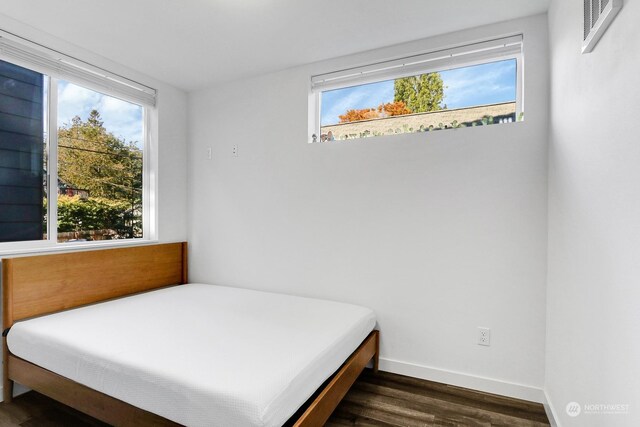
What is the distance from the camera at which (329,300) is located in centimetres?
272

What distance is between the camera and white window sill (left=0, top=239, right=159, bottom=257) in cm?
226

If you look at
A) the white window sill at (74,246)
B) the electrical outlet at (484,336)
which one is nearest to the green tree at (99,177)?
the white window sill at (74,246)

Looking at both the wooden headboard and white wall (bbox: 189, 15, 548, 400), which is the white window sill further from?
white wall (bbox: 189, 15, 548, 400)

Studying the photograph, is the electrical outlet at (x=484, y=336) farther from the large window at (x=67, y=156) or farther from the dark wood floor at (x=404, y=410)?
the large window at (x=67, y=156)

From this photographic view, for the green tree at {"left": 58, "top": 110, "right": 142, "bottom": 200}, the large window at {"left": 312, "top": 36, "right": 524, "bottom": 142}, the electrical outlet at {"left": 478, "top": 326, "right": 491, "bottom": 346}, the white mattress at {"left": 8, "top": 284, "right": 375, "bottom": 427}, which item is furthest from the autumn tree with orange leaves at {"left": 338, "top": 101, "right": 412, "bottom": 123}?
the green tree at {"left": 58, "top": 110, "right": 142, "bottom": 200}

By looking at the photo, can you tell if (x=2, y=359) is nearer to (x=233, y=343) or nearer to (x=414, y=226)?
(x=233, y=343)

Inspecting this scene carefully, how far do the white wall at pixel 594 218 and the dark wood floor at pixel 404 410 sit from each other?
0.88ft

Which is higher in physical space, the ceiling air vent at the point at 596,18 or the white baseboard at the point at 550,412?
the ceiling air vent at the point at 596,18

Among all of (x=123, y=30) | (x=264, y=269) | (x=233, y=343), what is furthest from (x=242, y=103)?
(x=233, y=343)

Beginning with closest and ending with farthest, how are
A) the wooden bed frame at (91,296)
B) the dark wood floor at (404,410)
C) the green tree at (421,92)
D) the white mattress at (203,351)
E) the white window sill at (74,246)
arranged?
1. the white mattress at (203,351)
2. the wooden bed frame at (91,296)
3. the dark wood floor at (404,410)
4. the white window sill at (74,246)
5. the green tree at (421,92)

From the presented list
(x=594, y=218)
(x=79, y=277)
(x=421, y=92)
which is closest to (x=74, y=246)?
(x=79, y=277)

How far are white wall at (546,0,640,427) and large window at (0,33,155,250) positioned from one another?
3354mm

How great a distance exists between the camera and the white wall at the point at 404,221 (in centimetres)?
213

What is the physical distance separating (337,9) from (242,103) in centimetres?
143
